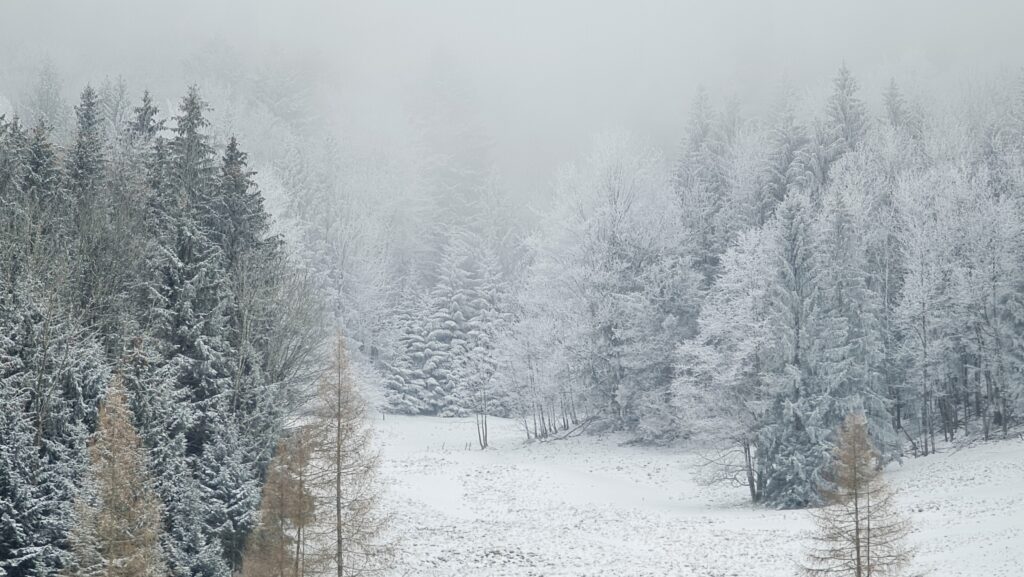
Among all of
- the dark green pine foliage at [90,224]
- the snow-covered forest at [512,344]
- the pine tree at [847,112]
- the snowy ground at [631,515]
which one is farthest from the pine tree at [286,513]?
the pine tree at [847,112]

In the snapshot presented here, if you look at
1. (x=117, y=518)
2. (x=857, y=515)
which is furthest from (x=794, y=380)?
(x=117, y=518)

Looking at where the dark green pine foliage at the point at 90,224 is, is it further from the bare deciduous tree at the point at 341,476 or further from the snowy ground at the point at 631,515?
the snowy ground at the point at 631,515

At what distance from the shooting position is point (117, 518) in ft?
44.2

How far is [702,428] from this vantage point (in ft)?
117

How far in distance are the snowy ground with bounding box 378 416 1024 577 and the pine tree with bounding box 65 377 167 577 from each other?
9.53 metres

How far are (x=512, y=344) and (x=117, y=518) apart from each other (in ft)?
115

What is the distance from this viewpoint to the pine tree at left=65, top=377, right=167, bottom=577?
13289mm

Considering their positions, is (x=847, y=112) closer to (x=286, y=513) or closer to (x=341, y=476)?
(x=341, y=476)

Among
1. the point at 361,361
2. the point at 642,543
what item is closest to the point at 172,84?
the point at 361,361

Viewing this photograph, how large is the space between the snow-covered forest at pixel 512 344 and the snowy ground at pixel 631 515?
0.75 ft

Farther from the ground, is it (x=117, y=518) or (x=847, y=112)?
(x=847, y=112)

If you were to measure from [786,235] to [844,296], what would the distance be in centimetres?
524

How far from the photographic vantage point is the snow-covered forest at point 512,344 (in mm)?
17578

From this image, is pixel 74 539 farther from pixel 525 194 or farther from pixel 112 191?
pixel 525 194
